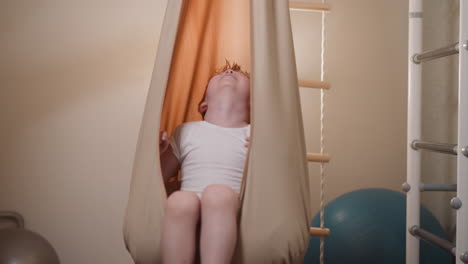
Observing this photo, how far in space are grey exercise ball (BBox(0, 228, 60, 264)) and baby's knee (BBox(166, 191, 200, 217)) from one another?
1.05 m

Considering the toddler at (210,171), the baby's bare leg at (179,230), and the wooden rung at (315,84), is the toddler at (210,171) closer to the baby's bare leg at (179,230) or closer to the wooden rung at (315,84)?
the baby's bare leg at (179,230)

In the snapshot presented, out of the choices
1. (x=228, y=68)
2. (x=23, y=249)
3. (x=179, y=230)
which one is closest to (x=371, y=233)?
(x=228, y=68)

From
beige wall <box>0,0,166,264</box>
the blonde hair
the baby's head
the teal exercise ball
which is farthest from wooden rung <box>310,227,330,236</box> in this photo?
beige wall <box>0,0,166,264</box>

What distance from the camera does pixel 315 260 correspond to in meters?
2.33

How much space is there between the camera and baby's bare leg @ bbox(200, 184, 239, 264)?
1447 mm

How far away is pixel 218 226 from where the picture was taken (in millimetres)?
1474

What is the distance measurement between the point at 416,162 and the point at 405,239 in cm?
36

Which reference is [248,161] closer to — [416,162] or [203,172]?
[203,172]

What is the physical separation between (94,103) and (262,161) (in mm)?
1548

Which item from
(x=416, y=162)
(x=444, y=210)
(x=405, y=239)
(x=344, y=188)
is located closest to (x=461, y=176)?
(x=416, y=162)

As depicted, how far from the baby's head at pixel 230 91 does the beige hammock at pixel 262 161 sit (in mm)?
345

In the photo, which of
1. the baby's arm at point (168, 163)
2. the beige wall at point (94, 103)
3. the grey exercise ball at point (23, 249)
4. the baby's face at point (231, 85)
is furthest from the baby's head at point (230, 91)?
the grey exercise ball at point (23, 249)

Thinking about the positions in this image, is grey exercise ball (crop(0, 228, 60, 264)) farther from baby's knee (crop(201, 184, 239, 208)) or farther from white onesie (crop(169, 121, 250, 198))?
baby's knee (crop(201, 184, 239, 208))

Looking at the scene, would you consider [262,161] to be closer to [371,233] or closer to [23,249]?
[371,233]
